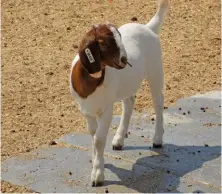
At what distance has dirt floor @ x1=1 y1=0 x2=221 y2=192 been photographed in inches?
293

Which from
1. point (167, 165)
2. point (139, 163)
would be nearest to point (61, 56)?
point (139, 163)

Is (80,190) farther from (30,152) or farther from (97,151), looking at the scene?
(30,152)

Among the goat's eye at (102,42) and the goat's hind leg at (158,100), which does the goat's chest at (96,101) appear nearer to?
the goat's eye at (102,42)

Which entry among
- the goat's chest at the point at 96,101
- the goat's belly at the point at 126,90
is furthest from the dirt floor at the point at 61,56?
the goat's belly at the point at 126,90

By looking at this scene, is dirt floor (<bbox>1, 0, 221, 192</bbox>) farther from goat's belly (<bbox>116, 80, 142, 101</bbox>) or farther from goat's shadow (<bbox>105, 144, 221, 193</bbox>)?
goat's belly (<bbox>116, 80, 142, 101</bbox>)

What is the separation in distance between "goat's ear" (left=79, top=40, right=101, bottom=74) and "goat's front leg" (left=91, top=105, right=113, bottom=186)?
53 cm

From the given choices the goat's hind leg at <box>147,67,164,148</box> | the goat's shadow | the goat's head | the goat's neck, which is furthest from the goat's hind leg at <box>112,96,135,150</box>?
the goat's head

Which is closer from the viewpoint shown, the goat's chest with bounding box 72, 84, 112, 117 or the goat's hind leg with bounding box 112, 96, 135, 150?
the goat's chest with bounding box 72, 84, 112, 117

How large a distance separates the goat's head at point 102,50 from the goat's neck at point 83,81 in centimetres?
22

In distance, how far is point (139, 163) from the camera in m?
6.37

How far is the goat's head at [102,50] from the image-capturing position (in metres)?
5.39

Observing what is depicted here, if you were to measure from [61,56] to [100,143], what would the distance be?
407cm

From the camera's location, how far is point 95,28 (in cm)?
547

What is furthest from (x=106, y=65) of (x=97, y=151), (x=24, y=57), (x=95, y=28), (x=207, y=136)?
(x=24, y=57)
